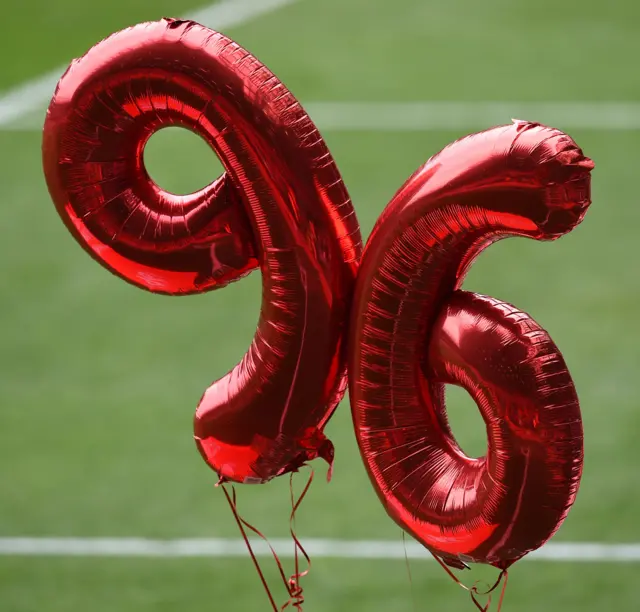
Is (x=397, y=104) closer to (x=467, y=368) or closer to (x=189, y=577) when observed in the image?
(x=189, y=577)

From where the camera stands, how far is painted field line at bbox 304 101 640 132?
534 centimetres

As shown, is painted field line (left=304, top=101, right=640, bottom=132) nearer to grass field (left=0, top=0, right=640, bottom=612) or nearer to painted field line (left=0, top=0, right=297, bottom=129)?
grass field (left=0, top=0, right=640, bottom=612)

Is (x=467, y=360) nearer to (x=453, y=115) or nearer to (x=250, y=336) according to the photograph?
(x=250, y=336)

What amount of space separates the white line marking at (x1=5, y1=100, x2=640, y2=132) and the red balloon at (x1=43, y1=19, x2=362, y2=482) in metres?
4.17

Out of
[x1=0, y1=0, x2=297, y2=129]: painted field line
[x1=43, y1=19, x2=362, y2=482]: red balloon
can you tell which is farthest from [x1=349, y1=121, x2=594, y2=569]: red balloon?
[x1=0, y1=0, x2=297, y2=129]: painted field line

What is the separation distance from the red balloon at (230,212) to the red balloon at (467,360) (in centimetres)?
4

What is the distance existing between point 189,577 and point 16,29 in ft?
14.2

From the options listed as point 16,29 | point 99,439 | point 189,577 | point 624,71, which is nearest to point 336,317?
point 189,577

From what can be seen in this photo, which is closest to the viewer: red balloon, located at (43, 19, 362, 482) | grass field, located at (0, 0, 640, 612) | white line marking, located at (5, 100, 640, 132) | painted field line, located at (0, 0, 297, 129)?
red balloon, located at (43, 19, 362, 482)

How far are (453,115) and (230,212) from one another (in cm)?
443

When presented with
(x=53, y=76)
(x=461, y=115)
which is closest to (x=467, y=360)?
(x=461, y=115)

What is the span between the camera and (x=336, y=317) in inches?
43.3

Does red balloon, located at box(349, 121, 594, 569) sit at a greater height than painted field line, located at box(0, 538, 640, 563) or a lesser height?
greater

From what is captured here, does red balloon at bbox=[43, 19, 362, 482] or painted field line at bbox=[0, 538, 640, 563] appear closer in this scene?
red balloon at bbox=[43, 19, 362, 482]
